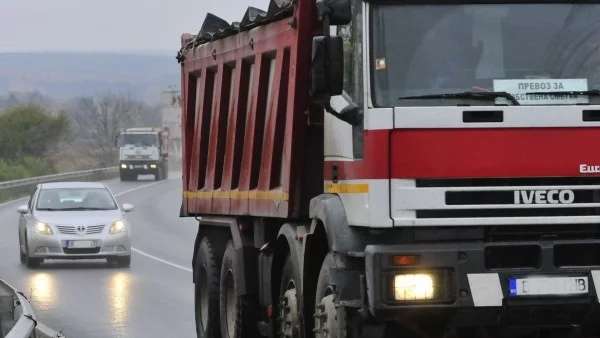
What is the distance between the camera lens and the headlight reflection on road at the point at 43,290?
19.6m

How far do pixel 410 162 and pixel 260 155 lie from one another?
10.9 feet

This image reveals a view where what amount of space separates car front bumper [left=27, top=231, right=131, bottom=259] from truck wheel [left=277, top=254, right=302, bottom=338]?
15.0 metres

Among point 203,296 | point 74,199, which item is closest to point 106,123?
point 74,199

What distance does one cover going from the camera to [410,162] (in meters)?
8.87

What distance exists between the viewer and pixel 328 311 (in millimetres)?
9578

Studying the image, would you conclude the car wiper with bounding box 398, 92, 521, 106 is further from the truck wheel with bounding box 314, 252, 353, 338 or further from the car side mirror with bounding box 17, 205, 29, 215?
the car side mirror with bounding box 17, 205, 29, 215

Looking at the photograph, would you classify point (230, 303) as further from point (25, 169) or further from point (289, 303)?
point (25, 169)

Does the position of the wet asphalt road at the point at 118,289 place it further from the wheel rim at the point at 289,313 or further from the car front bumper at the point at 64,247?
the wheel rim at the point at 289,313

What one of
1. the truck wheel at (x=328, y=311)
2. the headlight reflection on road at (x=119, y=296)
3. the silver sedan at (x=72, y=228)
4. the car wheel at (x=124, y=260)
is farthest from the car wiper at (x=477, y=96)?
the car wheel at (x=124, y=260)

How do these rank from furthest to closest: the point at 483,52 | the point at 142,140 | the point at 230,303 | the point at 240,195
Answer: the point at 142,140, the point at 230,303, the point at 240,195, the point at 483,52

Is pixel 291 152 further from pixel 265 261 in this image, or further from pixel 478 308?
pixel 478 308

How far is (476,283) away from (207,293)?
5.73 m

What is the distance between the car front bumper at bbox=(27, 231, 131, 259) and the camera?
26.0 meters

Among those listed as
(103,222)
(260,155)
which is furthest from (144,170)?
(260,155)
